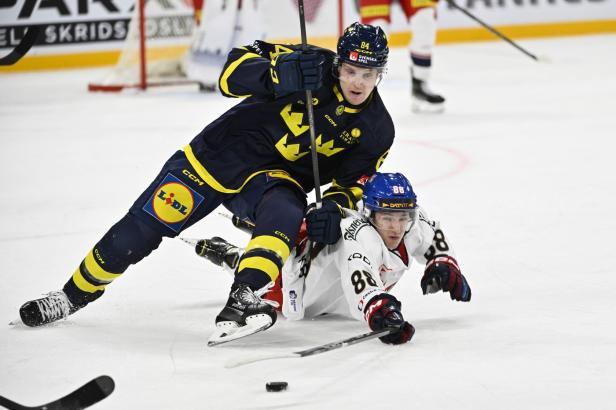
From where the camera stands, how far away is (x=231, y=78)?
11.0 feet

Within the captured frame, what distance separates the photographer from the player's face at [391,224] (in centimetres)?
324

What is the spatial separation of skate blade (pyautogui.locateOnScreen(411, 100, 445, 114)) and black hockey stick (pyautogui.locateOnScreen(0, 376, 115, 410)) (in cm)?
496

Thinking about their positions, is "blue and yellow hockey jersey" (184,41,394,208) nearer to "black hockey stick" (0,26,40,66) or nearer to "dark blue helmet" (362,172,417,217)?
"dark blue helmet" (362,172,417,217)

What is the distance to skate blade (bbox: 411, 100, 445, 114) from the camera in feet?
23.8

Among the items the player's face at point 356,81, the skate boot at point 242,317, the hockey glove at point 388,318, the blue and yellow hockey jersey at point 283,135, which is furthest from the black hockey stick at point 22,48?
the hockey glove at point 388,318

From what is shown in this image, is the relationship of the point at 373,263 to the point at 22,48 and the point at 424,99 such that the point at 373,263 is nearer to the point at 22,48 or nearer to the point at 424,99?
the point at 424,99

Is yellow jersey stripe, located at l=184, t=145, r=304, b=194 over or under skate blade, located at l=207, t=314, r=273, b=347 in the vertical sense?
over

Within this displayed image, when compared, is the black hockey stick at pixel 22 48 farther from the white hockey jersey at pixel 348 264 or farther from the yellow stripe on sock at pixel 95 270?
the white hockey jersey at pixel 348 264

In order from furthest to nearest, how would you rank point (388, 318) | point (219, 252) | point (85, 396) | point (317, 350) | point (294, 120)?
point (219, 252) < point (294, 120) < point (388, 318) < point (317, 350) < point (85, 396)

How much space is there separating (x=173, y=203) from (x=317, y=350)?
677 mm

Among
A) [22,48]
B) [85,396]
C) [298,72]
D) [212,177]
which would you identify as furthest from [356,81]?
[22,48]

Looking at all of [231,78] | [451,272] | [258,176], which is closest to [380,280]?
[451,272]

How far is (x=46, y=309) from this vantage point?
3.31m

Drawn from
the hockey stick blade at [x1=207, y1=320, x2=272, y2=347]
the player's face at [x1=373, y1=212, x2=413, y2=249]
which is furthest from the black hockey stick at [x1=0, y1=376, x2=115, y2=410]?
the player's face at [x1=373, y1=212, x2=413, y2=249]
